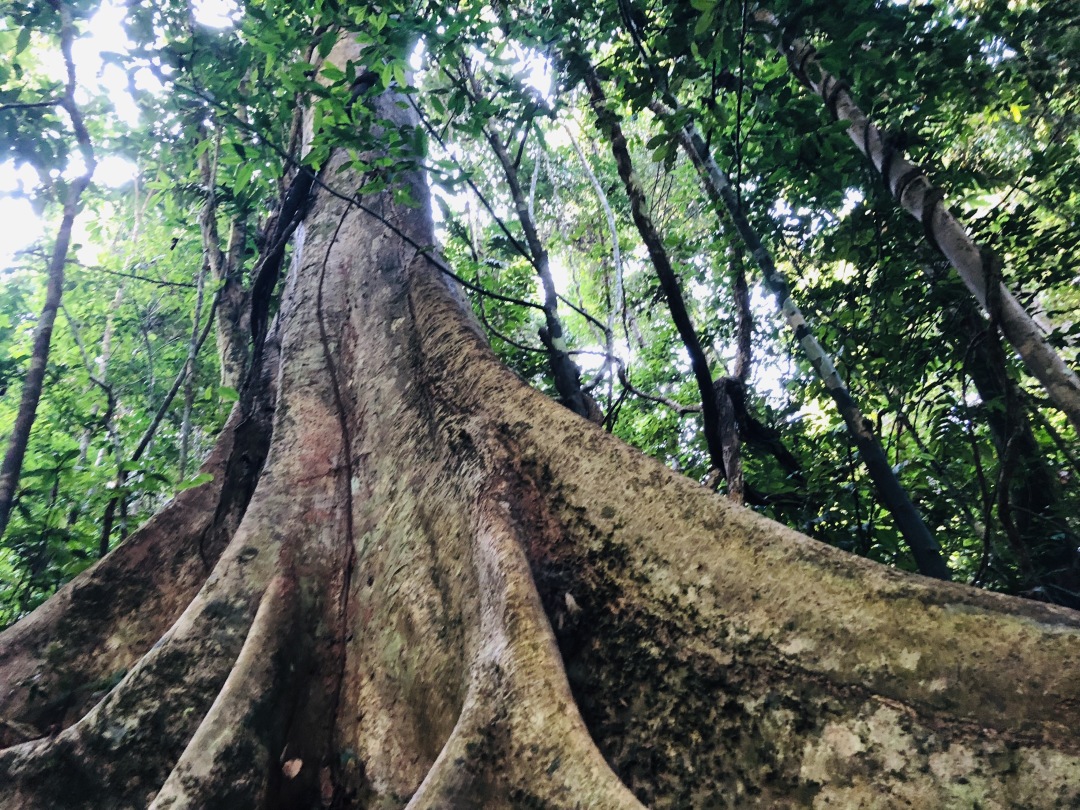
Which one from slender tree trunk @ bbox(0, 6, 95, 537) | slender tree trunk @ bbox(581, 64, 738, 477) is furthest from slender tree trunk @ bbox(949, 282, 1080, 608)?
slender tree trunk @ bbox(0, 6, 95, 537)

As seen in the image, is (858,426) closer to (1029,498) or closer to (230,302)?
(1029,498)

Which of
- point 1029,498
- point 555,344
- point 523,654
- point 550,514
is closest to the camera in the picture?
point 523,654

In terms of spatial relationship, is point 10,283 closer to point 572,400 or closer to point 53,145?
point 53,145

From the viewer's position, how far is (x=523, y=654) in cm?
161

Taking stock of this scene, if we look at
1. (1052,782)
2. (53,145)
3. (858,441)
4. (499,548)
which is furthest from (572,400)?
(53,145)

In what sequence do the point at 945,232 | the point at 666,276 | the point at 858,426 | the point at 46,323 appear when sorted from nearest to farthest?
the point at 46,323 < the point at 666,276 < the point at 858,426 < the point at 945,232

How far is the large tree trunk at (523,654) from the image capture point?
4.52 feet

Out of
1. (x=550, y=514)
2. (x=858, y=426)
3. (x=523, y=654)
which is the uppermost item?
(x=858, y=426)

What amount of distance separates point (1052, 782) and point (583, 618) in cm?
106

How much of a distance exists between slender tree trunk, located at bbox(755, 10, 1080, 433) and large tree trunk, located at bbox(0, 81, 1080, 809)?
4.22ft

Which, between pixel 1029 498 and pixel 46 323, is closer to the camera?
pixel 46 323

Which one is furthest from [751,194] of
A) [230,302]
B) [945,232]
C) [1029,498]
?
[230,302]

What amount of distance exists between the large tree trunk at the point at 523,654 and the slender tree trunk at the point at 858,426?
1.04m

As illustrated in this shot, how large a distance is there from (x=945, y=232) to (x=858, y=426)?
95 centimetres
